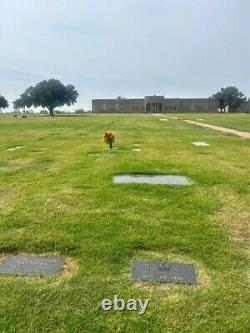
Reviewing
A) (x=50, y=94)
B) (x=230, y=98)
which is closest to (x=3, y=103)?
(x=50, y=94)

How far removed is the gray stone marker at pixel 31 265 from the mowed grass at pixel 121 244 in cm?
12

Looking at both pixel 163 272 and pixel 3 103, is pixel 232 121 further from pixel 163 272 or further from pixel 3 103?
pixel 3 103

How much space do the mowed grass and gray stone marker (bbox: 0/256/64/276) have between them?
12 cm

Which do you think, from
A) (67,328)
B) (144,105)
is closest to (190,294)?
(67,328)

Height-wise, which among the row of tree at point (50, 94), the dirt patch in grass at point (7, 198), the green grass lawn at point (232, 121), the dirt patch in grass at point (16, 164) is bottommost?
the green grass lawn at point (232, 121)

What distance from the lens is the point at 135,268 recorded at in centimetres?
339

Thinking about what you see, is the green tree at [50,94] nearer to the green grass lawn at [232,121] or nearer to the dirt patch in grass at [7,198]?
the green grass lawn at [232,121]

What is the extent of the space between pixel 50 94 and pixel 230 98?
5423 centimetres

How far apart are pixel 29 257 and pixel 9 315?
3.03ft

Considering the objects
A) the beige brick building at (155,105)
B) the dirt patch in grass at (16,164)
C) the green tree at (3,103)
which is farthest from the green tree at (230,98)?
the dirt patch in grass at (16,164)

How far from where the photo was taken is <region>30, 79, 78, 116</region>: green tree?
262ft

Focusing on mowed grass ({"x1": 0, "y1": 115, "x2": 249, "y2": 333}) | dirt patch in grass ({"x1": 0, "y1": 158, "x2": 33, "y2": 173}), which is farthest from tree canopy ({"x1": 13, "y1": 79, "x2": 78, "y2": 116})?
mowed grass ({"x1": 0, "y1": 115, "x2": 249, "y2": 333})

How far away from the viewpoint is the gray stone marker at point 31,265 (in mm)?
3344

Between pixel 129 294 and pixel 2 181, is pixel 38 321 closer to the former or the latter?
→ pixel 129 294
